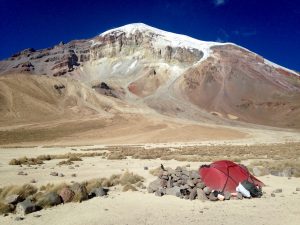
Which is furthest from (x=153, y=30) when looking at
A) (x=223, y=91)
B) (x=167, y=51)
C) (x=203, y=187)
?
(x=203, y=187)

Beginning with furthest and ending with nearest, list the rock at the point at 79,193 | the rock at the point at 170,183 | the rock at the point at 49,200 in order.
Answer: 1. the rock at the point at 170,183
2. the rock at the point at 79,193
3. the rock at the point at 49,200

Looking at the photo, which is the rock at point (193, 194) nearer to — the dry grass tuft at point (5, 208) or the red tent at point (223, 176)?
the red tent at point (223, 176)

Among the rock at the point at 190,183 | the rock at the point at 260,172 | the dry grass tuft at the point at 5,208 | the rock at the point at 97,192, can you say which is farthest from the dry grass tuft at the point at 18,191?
the rock at the point at 260,172

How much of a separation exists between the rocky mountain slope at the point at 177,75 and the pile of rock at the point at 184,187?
8555 centimetres

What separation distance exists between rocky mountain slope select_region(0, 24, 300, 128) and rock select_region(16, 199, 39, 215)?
88073 mm

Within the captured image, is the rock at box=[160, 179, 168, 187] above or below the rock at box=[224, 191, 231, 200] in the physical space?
above

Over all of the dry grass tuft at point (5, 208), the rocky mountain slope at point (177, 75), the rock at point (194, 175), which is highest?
the rocky mountain slope at point (177, 75)

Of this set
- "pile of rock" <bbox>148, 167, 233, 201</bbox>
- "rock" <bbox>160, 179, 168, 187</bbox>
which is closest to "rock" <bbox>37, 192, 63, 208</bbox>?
"pile of rock" <bbox>148, 167, 233, 201</bbox>

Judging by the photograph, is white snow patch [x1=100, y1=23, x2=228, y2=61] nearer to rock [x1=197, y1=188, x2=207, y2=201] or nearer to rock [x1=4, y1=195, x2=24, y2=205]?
rock [x1=197, y1=188, x2=207, y2=201]

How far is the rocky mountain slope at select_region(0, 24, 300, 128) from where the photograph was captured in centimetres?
12269

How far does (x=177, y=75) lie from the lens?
14900cm

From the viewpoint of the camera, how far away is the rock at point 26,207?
1316 cm

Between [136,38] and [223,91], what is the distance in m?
Answer: 53.4

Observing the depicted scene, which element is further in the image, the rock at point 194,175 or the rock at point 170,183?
the rock at point 194,175
